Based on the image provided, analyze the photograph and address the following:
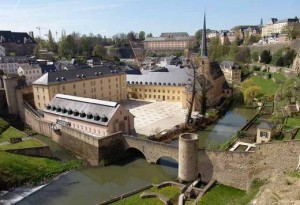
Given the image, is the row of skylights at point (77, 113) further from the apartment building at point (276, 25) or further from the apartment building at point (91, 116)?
the apartment building at point (276, 25)

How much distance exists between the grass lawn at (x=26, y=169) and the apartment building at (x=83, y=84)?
54.5 ft

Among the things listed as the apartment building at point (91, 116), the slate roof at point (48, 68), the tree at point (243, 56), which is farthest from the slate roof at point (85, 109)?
the tree at point (243, 56)

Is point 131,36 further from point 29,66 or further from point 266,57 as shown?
point 29,66

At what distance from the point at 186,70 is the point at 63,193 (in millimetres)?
36368

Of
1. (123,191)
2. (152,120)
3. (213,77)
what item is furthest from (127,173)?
(213,77)

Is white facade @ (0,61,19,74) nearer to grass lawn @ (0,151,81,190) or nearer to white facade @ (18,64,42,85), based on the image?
white facade @ (18,64,42,85)

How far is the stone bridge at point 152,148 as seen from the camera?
26.0 metres

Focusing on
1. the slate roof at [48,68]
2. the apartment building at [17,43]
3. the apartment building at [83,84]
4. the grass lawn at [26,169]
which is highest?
the apartment building at [17,43]

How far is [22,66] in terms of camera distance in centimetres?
5903

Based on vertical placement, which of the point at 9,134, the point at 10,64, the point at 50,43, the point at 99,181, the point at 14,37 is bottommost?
the point at 99,181

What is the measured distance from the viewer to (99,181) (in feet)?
87.7

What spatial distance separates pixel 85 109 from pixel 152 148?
10.7 metres

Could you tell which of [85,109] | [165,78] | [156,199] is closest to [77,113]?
[85,109]

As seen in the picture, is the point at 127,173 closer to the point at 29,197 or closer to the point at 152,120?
the point at 29,197
